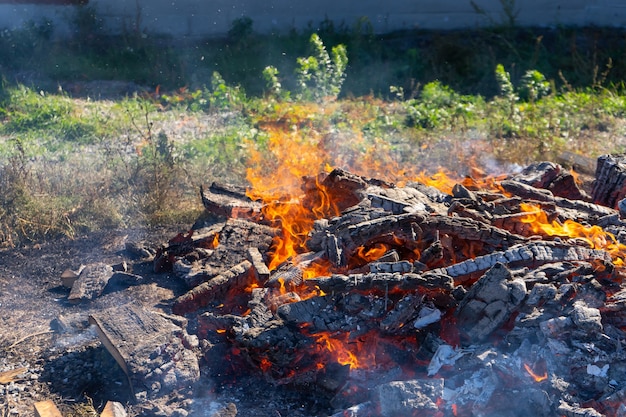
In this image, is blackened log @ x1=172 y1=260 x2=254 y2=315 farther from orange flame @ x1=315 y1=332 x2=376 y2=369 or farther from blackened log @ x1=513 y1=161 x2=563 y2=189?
blackened log @ x1=513 y1=161 x2=563 y2=189

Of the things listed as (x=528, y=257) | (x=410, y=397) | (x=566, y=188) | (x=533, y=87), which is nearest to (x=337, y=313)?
(x=410, y=397)

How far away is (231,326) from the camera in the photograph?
211 inches

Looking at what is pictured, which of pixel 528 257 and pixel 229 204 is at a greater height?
pixel 528 257

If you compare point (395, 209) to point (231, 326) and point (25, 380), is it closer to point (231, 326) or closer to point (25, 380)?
point (231, 326)

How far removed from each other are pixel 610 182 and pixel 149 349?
17.3 feet

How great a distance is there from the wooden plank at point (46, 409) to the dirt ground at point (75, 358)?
0.08 metres

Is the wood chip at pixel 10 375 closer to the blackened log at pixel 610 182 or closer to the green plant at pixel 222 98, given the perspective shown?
the blackened log at pixel 610 182

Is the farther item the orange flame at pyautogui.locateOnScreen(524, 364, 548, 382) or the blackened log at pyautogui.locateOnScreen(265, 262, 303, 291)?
the blackened log at pyautogui.locateOnScreen(265, 262, 303, 291)

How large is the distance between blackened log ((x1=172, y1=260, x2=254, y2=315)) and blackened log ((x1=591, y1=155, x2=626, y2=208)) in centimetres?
411

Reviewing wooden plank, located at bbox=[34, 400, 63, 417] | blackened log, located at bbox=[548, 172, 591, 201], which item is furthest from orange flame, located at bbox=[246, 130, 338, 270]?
blackened log, located at bbox=[548, 172, 591, 201]

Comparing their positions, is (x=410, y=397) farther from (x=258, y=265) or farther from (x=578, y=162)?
(x=578, y=162)

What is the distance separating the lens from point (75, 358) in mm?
5332

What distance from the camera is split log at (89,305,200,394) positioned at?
4.91 metres

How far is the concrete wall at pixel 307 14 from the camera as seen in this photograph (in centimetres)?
1402
